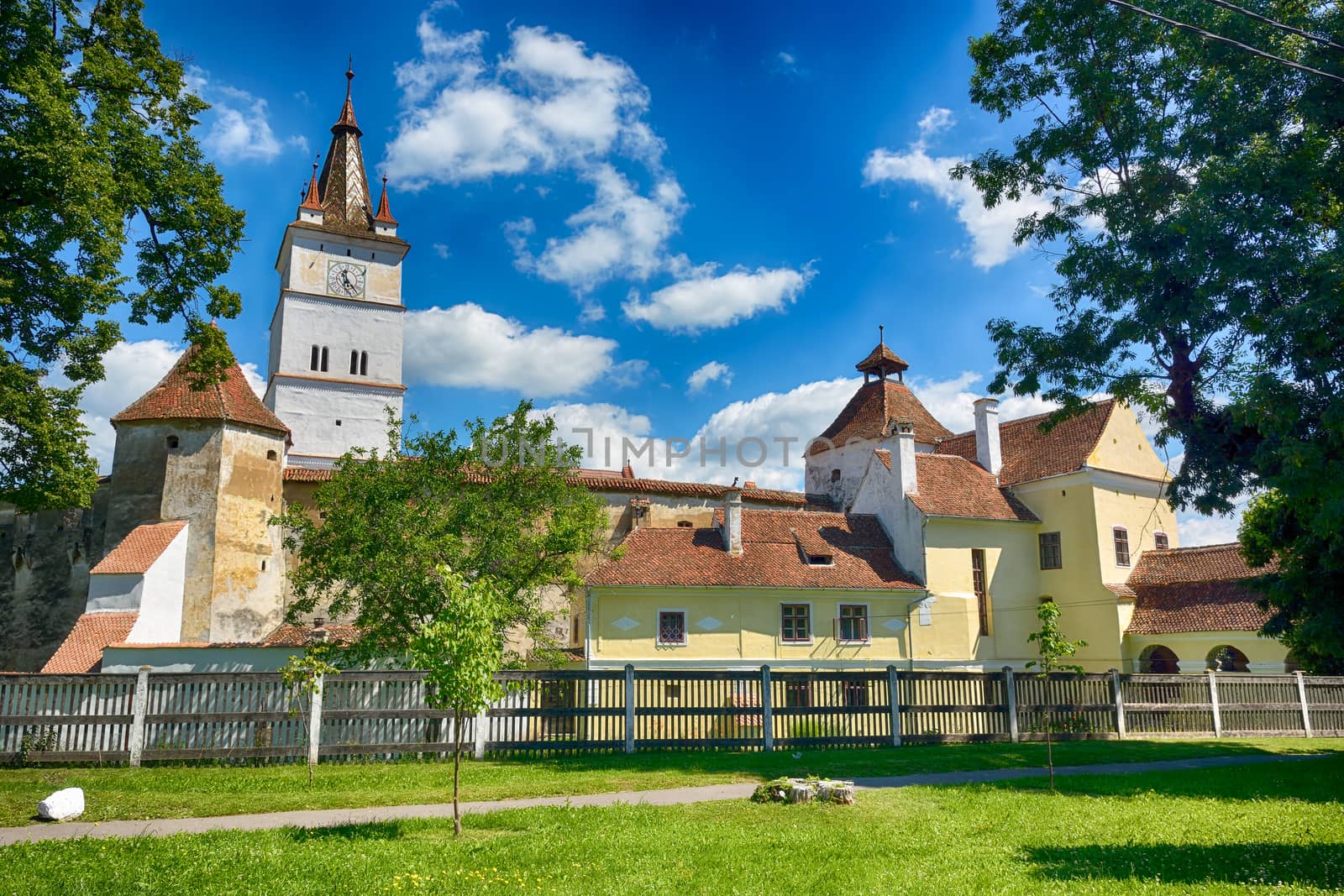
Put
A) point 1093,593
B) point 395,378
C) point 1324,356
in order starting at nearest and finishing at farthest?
point 1324,356 → point 1093,593 → point 395,378

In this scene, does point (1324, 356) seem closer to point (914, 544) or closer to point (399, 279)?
point (914, 544)

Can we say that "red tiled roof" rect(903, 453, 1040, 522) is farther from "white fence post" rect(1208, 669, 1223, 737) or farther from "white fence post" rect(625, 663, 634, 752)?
"white fence post" rect(625, 663, 634, 752)

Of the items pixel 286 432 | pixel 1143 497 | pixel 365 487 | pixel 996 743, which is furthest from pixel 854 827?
pixel 1143 497

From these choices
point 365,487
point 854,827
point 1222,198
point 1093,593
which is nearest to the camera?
point 854,827

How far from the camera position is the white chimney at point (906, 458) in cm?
3139

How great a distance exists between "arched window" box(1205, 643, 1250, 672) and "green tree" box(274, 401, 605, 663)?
827 inches

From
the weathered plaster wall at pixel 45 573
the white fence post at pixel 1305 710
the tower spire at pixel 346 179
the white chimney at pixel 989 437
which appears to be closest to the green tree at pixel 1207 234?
the white fence post at pixel 1305 710

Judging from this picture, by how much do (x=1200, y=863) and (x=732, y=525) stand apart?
21818 mm

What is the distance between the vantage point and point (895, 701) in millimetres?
17938

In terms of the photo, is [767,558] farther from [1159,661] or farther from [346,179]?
[346,179]

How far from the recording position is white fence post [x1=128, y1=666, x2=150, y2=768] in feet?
46.3

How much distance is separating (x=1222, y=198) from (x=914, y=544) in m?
16.4

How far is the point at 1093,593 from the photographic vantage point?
31.3 meters

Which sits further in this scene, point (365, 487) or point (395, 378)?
point (395, 378)
